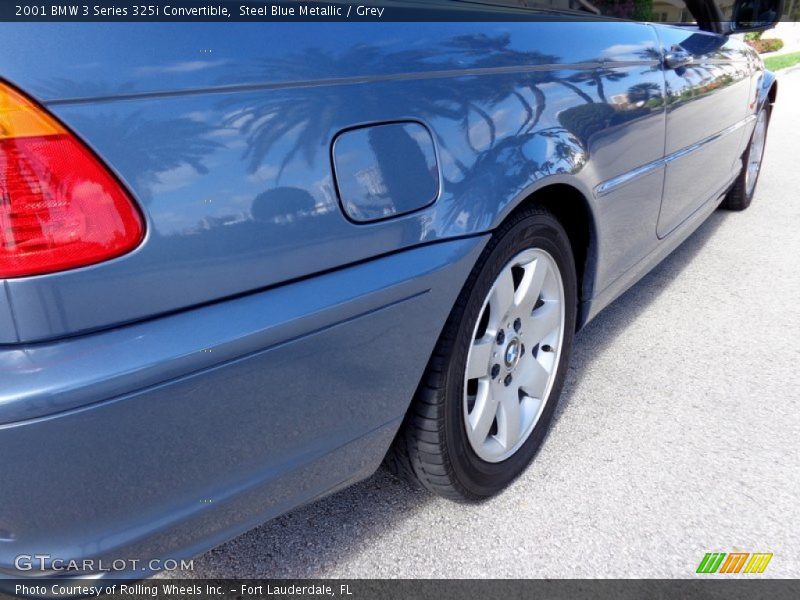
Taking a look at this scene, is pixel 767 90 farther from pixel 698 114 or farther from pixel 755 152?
pixel 698 114

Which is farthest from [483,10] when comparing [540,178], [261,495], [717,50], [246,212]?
[717,50]

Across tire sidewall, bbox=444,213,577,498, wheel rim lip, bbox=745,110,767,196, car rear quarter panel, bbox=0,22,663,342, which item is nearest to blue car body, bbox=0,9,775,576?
car rear quarter panel, bbox=0,22,663,342

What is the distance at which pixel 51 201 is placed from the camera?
100 cm

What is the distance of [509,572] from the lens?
171cm

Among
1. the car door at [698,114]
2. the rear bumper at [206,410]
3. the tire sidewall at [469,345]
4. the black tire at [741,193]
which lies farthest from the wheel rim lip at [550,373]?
the black tire at [741,193]

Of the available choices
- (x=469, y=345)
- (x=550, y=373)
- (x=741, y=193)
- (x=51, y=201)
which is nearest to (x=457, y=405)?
(x=469, y=345)

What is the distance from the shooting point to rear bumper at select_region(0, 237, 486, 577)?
100 centimetres

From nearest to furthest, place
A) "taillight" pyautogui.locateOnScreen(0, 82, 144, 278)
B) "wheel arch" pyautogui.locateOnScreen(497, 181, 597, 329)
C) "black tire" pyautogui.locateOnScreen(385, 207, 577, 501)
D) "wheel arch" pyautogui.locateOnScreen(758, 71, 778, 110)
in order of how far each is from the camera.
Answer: "taillight" pyautogui.locateOnScreen(0, 82, 144, 278)
"black tire" pyautogui.locateOnScreen(385, 207, 577, 501)
"wheel arch" pyautogui.locateOnScreen(497, 181, 597, 329)
"wheel arch" pyautogui.locateOnScreen(758, 71, 778, 110)

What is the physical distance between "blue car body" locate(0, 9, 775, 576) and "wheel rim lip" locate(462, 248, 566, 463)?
20 cm

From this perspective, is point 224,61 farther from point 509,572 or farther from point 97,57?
point 509,572

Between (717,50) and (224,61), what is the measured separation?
2.94m

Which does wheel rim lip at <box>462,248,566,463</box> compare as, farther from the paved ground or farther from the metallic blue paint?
the metallic blue paint

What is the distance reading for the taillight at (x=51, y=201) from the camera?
3.16ft

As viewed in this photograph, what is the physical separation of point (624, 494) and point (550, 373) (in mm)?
420
